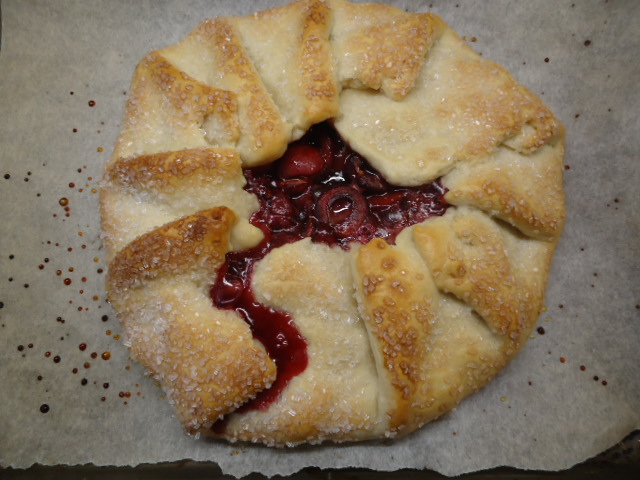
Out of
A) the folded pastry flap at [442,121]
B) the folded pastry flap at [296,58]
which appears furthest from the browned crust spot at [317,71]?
the folded pastry flap at [442,121]

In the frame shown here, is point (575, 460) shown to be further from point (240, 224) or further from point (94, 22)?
point (94, 22)

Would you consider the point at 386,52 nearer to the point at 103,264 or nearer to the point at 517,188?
the point at 517,188

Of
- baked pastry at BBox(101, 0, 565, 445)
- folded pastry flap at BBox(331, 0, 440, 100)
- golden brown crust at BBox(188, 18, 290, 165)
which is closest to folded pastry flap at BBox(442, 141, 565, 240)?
baked pastry at BBox(101, 0, 565, 445)

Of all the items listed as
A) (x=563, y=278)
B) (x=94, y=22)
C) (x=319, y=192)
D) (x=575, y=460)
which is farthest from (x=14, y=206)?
(x=575, y=460)

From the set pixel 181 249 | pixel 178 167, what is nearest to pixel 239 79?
pixel 178 167

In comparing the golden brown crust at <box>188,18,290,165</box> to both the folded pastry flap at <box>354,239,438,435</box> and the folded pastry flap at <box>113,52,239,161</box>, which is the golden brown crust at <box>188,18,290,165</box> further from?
the folded pastry flap at <box>354,239,438,435</box>

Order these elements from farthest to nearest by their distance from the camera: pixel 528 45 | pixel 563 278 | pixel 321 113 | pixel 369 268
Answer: pixel 528 45 < pixel 563 278 < pixel 321 113 < pixel 369 268
